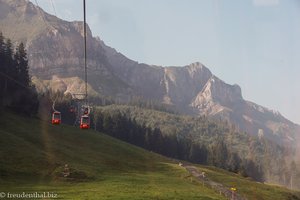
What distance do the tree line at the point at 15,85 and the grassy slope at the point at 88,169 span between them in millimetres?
7186

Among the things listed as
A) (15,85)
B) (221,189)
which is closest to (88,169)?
(221,189)

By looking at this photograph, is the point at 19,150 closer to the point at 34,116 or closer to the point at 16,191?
the point at 16,191

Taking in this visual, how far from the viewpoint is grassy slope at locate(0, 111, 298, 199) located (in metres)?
48.3

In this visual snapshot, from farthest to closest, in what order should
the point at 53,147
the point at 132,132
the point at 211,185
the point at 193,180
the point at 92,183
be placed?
the point at 132,132
the point at 53,147
the point at 193,180
the point at 211,185
the point at 92,183

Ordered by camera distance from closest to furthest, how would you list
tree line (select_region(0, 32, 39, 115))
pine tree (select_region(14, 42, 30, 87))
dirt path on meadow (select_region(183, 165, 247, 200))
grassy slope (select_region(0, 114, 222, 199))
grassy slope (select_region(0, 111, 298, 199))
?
grassy slope (select_region(0, 114, 222, 199)) → grassy slope (select_region(0, 111, 298, 199)) → dirt path on meadow (select_region(183, 165, 247, 200)) → tree line (select_region(0, 32, 39, 115)) → pine tree (select_region(14, 42, 30, 87))

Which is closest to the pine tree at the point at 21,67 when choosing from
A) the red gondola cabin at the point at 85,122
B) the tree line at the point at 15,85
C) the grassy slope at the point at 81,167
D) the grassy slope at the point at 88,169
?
the tree line at the point at 15,85

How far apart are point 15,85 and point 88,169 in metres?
53.1

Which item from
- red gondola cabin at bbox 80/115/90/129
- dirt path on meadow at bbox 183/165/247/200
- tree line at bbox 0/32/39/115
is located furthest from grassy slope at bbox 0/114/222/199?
red gondola cabin at bbox 80/115/90/129

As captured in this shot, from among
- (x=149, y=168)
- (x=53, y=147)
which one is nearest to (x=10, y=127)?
(x=53, y=147)

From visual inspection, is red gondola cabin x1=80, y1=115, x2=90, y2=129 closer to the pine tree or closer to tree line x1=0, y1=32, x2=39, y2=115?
tree line x1=0, y1=32, x2=39, y2=115

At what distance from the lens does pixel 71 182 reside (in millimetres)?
56625

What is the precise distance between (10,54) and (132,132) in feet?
238

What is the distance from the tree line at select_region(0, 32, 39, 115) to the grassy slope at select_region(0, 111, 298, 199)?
23.6 feet

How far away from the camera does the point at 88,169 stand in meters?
70.1
